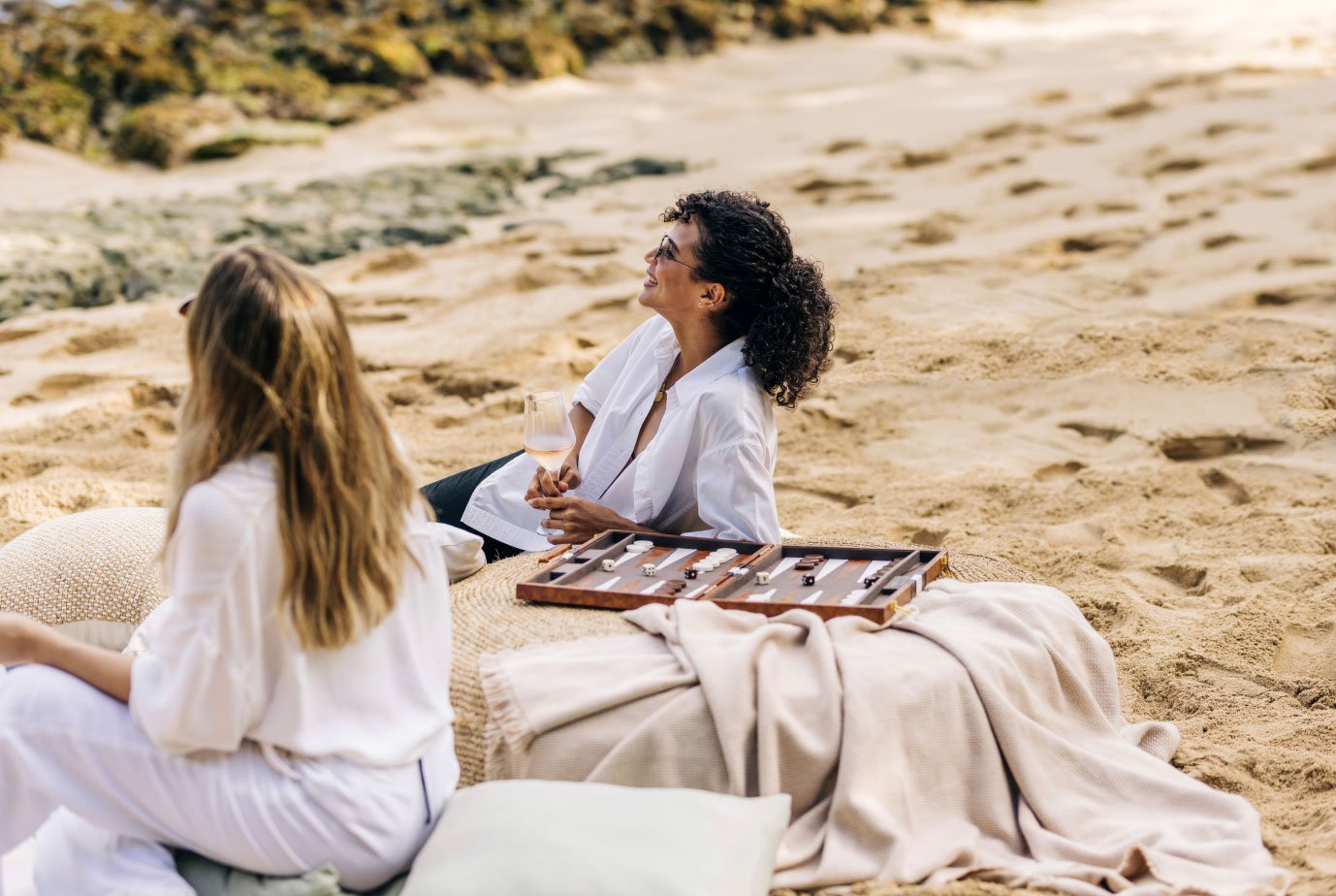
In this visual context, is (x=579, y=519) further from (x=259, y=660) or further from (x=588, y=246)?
(x=588, y=246)

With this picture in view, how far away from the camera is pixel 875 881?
310cm

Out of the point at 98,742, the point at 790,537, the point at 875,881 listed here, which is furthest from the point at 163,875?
the point at 790,537

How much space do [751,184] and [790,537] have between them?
241 inches

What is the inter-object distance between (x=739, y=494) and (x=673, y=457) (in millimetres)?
260

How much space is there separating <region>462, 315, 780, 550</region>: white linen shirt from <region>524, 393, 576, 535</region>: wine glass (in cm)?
41

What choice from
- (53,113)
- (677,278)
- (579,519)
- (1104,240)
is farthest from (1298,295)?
(53,113)

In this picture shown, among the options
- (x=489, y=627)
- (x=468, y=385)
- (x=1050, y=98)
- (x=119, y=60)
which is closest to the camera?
(x=489, y=627)

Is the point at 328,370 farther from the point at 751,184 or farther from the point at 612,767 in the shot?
the point at 751,184

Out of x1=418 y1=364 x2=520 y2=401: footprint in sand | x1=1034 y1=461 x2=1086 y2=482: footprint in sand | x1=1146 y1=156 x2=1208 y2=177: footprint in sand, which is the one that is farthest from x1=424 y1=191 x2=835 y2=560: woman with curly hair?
x1=1146 y1=156 x2=1208 y2=177: footprint in sand

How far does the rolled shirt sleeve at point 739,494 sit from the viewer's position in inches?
161

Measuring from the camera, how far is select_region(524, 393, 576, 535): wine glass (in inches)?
154

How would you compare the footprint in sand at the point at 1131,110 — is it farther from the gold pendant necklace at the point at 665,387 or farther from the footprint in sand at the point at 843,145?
the gold pendant necklace at the point at 665,387

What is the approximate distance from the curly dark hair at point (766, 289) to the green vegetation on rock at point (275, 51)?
846 cm

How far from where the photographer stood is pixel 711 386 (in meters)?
4.23
